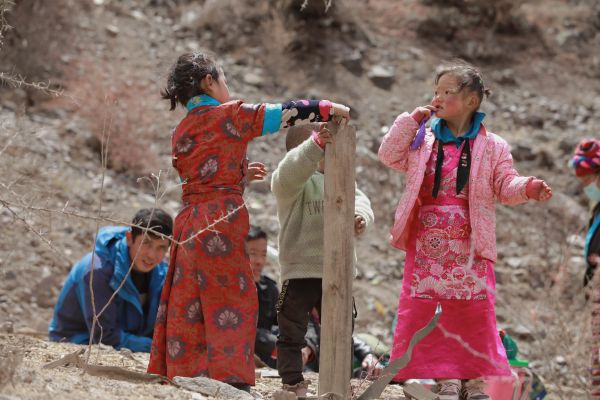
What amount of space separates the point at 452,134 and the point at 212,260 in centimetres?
120

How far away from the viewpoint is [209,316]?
3994 mm

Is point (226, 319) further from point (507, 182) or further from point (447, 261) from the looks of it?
point (507, 182)

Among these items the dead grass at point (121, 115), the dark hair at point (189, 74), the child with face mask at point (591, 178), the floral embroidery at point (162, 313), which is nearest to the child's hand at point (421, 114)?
the dark hair at point (189, 74)

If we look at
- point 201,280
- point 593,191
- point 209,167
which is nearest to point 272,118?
point 209,167

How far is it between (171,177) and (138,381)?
6.29 meters

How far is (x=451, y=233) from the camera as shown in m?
4.13

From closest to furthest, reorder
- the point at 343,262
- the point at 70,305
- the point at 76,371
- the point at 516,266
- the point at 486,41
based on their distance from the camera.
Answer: the point at 343,262 < the point at 76,371 < the point at 70,305 < the point at 516,266 < the point at 486,41

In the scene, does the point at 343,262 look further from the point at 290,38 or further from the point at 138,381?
the point at 290,38

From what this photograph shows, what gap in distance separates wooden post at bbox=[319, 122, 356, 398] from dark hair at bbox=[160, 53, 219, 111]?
2.24 feet

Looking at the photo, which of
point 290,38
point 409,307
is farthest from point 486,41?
point 409,307

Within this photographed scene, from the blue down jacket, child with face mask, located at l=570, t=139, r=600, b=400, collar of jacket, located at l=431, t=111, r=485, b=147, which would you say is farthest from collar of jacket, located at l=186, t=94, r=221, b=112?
child with face mask, located at l=570, t=139, r=600, b=400

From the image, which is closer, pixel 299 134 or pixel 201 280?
pixel 201 280

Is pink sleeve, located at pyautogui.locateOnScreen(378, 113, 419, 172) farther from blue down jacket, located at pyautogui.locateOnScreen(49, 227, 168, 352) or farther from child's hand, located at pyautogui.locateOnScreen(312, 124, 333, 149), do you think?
blue down jacket, located at pyautogui.locateOnScreen(49, 227, 168, 352)

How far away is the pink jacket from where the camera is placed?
4.08 meters
